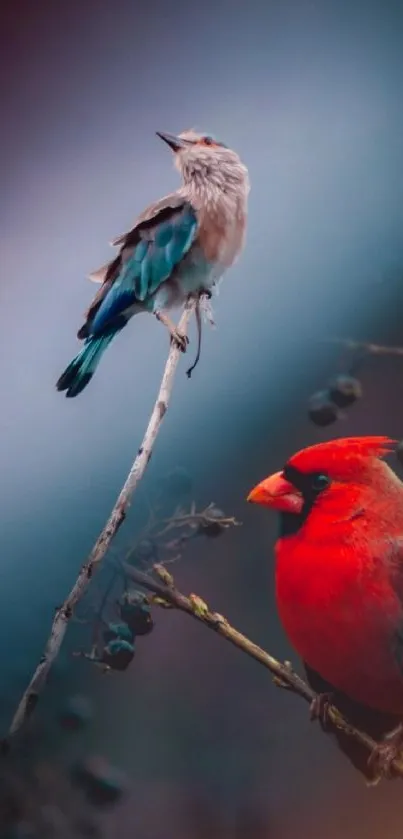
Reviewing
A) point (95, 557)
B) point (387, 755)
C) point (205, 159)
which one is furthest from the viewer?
point (205, 159)

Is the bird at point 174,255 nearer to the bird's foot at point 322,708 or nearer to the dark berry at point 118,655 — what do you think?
the dark berry at point 118,655

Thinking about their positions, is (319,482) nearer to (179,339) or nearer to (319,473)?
(319,473)

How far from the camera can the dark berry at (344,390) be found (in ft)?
5.13

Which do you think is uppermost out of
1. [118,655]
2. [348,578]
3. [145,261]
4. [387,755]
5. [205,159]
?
[205,159]

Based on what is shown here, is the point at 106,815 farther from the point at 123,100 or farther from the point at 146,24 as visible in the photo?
the point at 146,24

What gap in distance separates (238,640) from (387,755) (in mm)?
326

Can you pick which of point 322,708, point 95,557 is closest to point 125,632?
point 95,557

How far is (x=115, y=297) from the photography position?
63.8 inches

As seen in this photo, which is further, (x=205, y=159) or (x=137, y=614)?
(x=205, y=159)

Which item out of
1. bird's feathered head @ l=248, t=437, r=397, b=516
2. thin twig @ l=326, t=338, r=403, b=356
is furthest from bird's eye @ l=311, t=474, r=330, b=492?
thin twig @ l=326, t=338, r=403, b=356

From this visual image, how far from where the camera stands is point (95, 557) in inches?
60.4

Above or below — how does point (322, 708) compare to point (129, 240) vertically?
below

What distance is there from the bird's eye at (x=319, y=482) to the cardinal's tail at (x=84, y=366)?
497 millimetres

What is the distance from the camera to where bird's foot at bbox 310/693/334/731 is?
1.44 m
